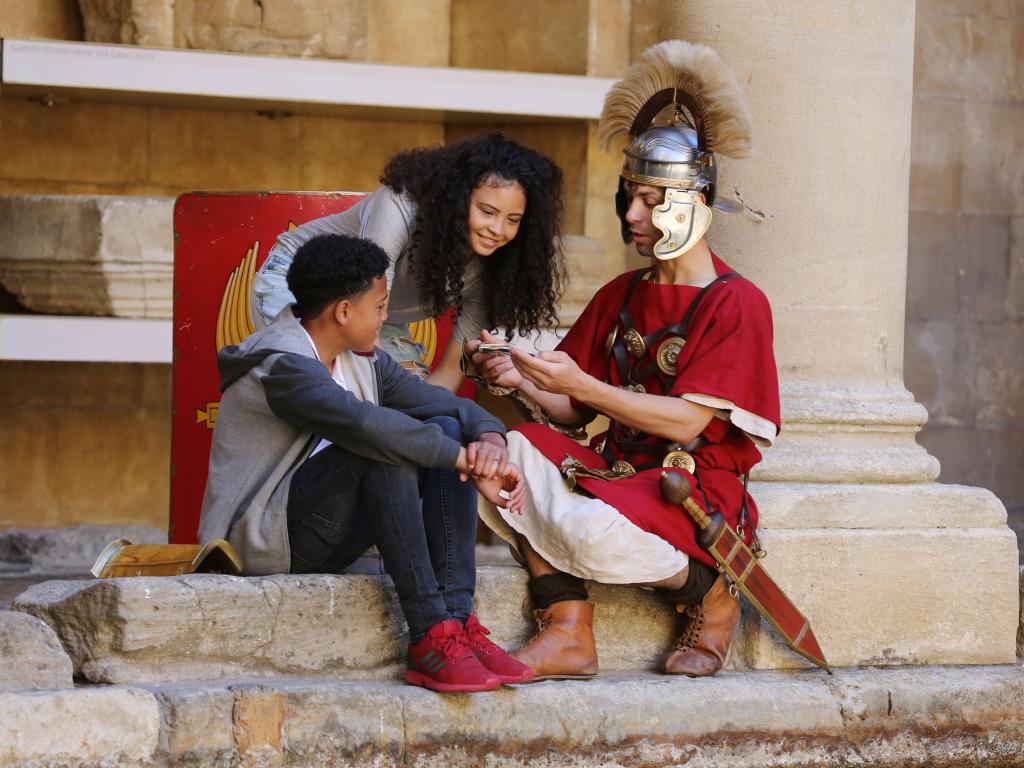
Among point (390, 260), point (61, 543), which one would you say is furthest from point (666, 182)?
point (61, 543)

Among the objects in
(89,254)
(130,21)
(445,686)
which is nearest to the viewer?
(445,686)

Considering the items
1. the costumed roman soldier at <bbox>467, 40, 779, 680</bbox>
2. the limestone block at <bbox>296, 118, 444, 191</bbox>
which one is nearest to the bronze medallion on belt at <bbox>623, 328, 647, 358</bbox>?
the costumed roman soldier at <bbox>467, 40, 779, 680</bbox>

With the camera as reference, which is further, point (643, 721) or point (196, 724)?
point (643, 721)

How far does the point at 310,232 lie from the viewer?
15.2ft

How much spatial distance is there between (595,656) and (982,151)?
428 centimetres

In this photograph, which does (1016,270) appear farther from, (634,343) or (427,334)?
(634,343)

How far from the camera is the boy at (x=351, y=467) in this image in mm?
3850

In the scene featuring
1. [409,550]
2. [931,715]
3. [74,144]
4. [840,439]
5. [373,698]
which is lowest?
[931,715]

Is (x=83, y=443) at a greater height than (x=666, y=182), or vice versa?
(x=666, y=182)

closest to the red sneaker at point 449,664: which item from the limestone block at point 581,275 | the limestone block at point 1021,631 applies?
the limestone block at point 1021,631

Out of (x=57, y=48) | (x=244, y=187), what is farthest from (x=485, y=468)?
(x=244, y=187)

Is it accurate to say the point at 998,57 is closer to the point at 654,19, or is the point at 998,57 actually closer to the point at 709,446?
the point at 654,19

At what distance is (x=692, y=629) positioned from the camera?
4250 mm

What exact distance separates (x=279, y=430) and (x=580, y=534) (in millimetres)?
759
